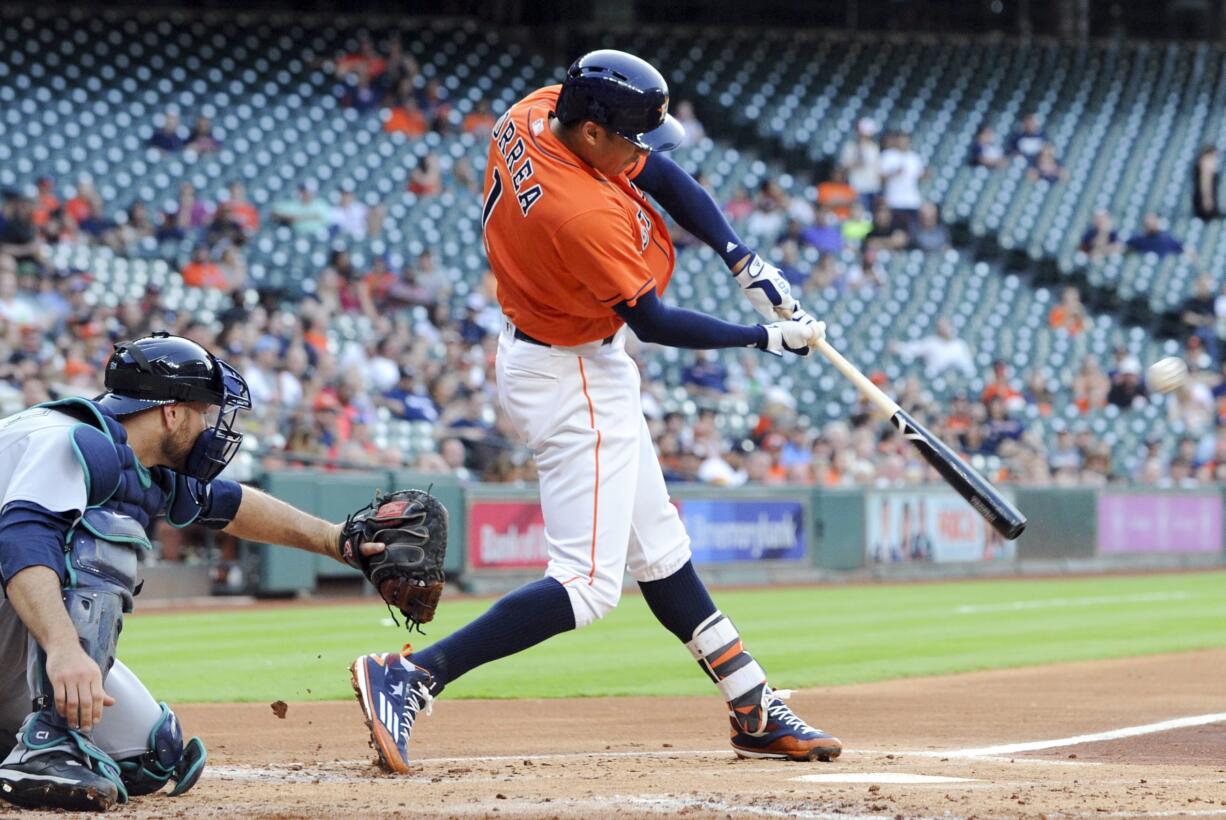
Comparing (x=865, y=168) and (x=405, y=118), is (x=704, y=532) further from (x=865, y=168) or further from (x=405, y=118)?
(x=865, y=168)

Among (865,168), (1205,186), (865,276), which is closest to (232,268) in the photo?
(865,276)

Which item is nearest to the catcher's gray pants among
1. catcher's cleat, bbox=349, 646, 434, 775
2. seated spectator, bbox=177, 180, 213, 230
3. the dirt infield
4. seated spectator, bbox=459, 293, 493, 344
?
the dirt infield

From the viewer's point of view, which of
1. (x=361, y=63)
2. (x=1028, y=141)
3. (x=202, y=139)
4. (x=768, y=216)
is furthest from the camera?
(x=1028, y=141)

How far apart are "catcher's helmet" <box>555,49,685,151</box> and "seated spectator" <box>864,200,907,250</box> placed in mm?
16929

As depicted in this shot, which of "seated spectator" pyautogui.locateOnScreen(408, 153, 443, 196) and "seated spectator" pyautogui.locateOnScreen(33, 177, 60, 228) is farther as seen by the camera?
"seated spectator" pyautogui.locateOnScreen(408, 153, 443, 196)

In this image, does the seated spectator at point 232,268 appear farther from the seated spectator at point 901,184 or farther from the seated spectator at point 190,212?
the seated spectator at point 901,184

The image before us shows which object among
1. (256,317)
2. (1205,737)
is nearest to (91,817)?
(1205,737)

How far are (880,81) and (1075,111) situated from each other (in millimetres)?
3055

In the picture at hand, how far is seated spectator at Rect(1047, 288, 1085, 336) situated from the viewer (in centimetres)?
2031

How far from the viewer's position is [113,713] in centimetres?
391

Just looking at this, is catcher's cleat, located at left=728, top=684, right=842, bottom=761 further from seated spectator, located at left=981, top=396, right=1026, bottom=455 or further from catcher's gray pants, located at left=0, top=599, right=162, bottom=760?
seated spectator, located at left=981, top=396, right=1026, bottom=455

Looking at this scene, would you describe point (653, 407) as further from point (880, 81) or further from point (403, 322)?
point (880, 81)

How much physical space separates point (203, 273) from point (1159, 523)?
10773 millimetres

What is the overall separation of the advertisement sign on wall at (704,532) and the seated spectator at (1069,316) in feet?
20.1
